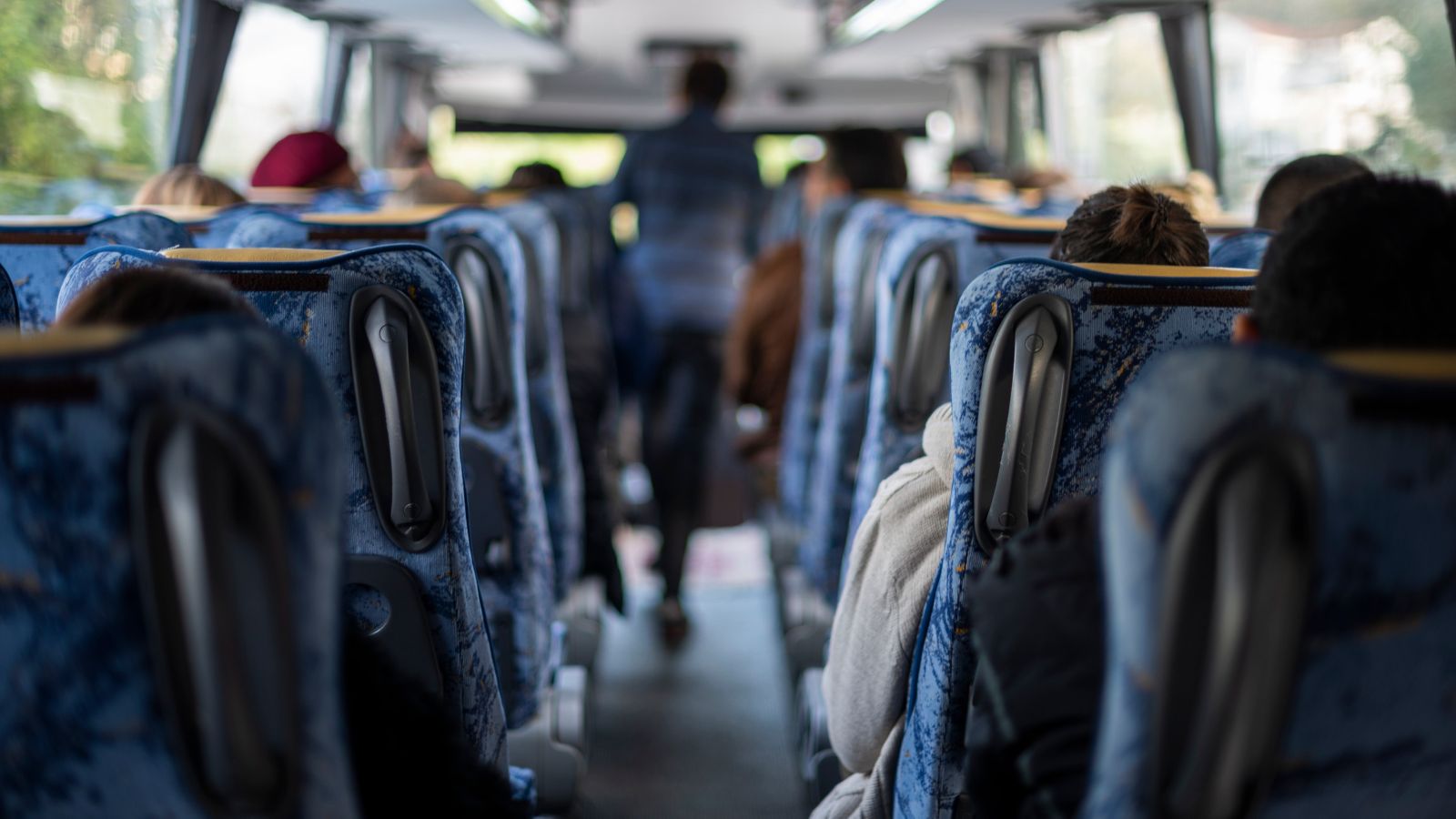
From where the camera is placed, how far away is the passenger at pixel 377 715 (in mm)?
1065

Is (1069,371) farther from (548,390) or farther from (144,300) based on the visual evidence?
(548,390)

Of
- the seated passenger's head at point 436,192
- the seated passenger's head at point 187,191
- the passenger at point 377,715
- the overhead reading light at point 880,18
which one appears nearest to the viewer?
the passenger at point 377,715

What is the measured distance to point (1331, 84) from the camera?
5125mm

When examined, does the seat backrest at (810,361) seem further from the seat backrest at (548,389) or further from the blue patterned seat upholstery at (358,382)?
the blue patterned seat upholstery at (358,382)

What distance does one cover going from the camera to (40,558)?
879 mm

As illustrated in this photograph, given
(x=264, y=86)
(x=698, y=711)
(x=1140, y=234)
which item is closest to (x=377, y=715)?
(x=1140, y=234)

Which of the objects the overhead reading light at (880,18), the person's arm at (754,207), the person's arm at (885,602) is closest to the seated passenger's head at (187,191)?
the person's arm at (754,207)

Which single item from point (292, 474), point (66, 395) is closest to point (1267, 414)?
point (292, 474)

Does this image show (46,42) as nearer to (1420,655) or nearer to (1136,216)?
(1136,216)

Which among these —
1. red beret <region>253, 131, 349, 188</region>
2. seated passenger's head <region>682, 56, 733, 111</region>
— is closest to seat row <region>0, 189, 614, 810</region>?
red beret <region>253, 131, 349, 188</region>

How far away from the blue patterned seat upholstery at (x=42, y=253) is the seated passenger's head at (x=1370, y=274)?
1.96m

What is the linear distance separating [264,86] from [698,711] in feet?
16.1

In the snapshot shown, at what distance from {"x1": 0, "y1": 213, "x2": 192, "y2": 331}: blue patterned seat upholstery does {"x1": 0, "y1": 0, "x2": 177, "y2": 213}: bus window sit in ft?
6.81

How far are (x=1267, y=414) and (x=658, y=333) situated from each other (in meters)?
4.27
